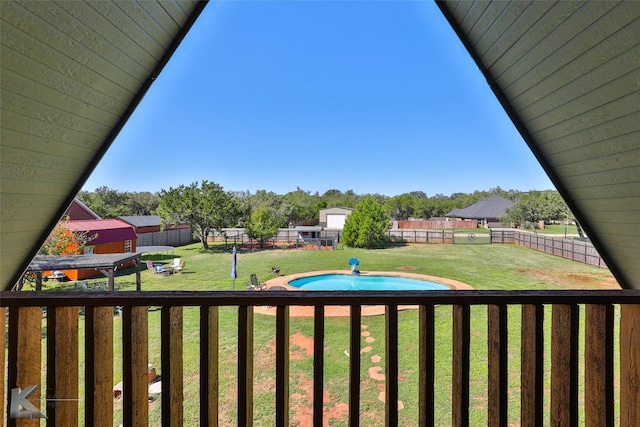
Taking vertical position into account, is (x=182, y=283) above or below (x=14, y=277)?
below

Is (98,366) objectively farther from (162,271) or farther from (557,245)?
(557,245)

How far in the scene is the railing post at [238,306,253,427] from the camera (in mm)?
1022

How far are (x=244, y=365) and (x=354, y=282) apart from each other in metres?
9.08

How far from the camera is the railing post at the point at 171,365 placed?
1027 millimetres

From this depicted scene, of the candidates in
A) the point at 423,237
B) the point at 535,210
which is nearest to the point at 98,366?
the point at 423,237

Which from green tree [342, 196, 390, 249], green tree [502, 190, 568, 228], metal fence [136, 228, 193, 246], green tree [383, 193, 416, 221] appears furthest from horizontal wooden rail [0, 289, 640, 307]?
green tree [383, 193, 416, 221]

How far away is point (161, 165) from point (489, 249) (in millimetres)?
17057

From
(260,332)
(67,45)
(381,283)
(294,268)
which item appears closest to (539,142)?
(67,45)

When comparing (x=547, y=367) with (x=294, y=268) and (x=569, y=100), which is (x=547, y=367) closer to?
(x=569, y=100)

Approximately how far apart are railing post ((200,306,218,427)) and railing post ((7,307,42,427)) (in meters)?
0.58

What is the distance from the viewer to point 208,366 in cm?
104

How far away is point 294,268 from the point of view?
10922 mm

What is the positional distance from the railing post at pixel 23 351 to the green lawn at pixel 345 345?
91.5 inches

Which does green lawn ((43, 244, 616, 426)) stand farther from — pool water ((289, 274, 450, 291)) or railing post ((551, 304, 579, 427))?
railing post ((551, 304, 579, 427))
